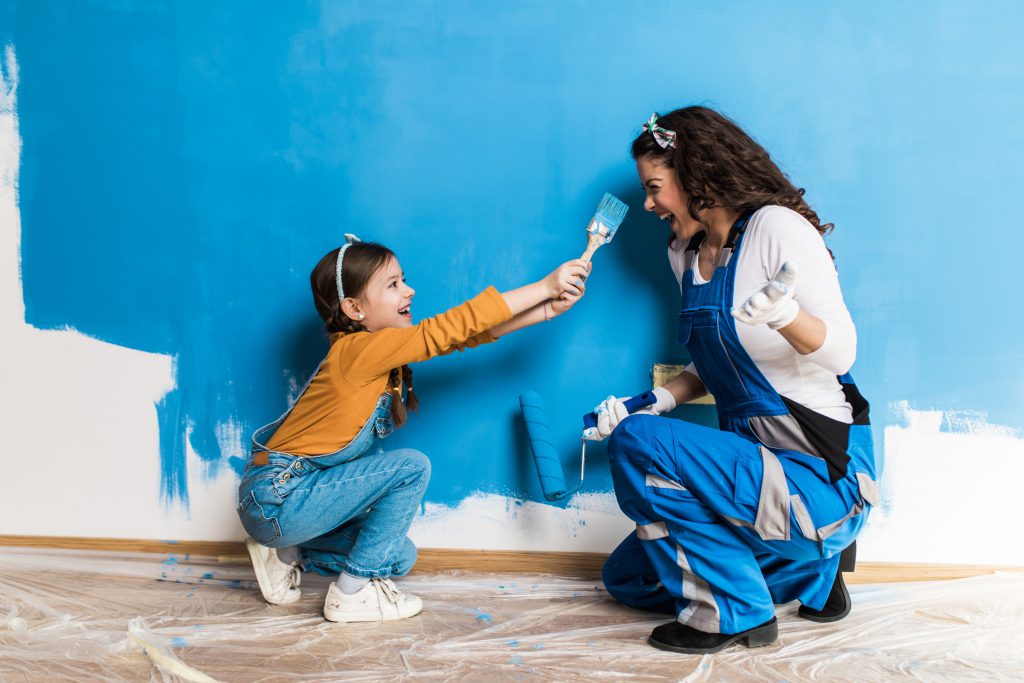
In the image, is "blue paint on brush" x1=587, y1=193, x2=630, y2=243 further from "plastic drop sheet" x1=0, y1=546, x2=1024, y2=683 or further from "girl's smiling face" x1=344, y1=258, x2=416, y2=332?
"plastic drop sheet" x1=0, y1=546, x2=1024, y2=683

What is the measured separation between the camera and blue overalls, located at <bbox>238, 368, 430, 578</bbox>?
5.22 feet

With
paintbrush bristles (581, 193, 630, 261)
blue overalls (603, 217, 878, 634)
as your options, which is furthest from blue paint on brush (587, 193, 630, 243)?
blue overalls (603, 217, 878, 634)

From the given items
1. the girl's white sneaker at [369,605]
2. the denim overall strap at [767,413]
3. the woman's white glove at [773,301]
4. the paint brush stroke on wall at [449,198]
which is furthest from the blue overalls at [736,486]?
the girl's white sneaker at [369,605]

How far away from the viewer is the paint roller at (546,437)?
169 cm

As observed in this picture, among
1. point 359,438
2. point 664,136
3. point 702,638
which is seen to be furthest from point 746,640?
point 664,136

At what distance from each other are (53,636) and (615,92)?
5.15ft

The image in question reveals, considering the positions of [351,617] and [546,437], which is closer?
[351,617]

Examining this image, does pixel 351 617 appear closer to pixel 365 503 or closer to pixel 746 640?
pixel 365 503

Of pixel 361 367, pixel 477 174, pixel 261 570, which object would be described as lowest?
pixel 261 570

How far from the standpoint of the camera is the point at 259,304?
191 cm

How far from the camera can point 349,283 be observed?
169 cm

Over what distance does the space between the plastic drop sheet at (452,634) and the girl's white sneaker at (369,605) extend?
0.07ft

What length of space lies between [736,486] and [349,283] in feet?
2.81

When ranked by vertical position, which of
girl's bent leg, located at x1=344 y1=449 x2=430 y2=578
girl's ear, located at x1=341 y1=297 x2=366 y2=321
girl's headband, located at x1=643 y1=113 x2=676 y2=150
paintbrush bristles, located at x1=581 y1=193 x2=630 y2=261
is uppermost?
girl's headband, located at x1=643 y1=113 x2=676 y2=150
